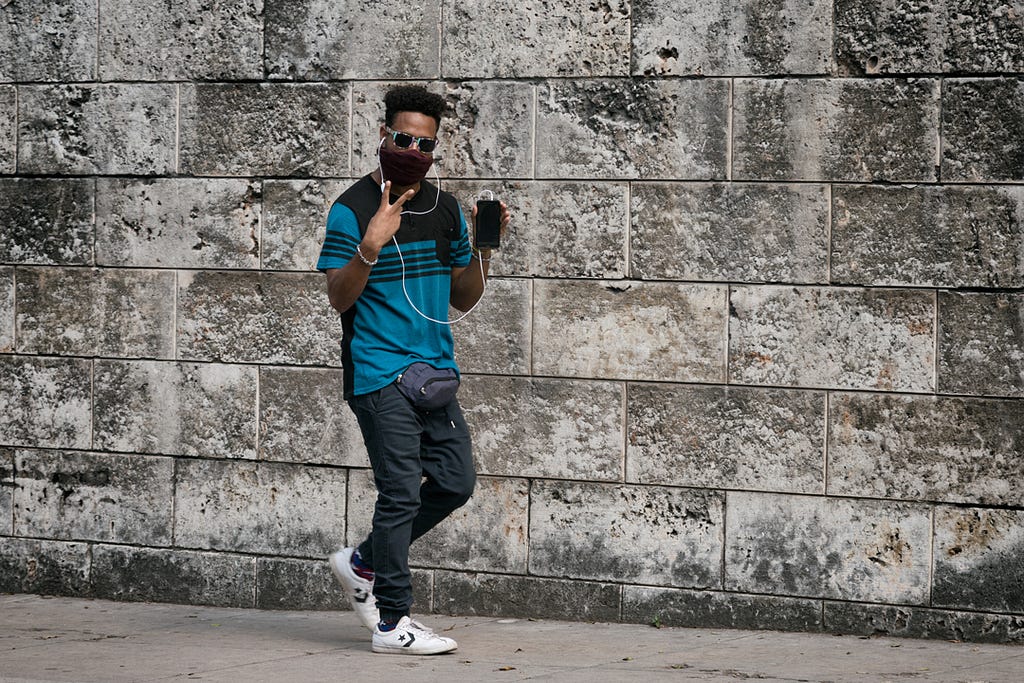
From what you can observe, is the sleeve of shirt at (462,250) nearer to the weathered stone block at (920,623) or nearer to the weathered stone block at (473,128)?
the weathered stone block at (473,128)

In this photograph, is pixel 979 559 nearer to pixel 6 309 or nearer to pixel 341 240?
pixel 341 240

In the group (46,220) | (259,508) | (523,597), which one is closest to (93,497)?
(259,508)

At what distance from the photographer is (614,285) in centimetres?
613

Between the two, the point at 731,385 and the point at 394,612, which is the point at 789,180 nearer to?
the point at 731,385

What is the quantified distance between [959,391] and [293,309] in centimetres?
292

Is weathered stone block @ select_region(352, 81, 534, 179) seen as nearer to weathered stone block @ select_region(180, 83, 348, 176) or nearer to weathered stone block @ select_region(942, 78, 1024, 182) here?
weathered stone block @ select_region(180, 83, 348, 176)

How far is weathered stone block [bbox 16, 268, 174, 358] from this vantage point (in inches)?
263

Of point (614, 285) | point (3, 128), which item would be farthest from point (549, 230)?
point (3, 128)

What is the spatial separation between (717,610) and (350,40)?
2983 millimetres

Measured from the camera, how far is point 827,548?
587 cm

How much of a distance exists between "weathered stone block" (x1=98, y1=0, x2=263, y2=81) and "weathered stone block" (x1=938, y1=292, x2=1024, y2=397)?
325 cm

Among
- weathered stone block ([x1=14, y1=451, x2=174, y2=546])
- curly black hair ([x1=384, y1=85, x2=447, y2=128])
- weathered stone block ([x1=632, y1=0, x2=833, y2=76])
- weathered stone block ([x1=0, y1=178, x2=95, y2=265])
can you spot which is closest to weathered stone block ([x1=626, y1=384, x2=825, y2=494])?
weathered stone block ([x1=632, y1=0, x2=833, y2=76])

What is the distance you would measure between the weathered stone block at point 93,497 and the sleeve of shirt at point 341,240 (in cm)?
193

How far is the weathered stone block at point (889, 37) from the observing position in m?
5.73
